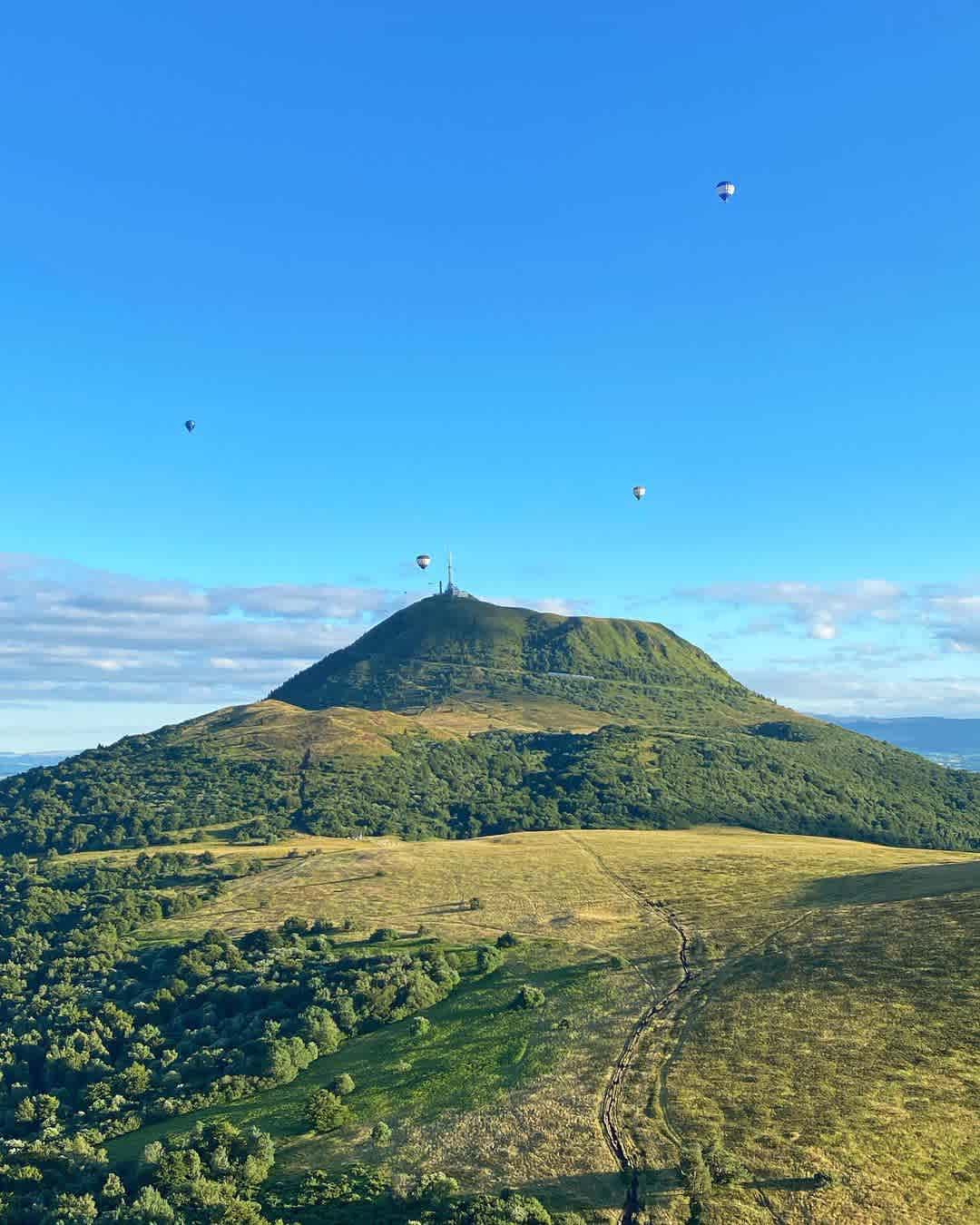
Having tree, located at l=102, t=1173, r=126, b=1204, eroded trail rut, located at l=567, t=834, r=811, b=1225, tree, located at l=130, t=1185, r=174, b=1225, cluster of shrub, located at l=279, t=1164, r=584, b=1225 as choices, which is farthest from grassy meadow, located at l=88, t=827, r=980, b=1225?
tree, located at l=102, t=1173, r=126, b=1204

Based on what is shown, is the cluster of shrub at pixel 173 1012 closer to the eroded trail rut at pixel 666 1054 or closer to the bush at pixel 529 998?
the bush at pixel 529 998

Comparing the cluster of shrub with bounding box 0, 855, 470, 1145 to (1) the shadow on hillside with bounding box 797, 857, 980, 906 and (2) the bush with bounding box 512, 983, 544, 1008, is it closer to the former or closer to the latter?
(2) the bush with bounding box 512, 983, 544, 1008

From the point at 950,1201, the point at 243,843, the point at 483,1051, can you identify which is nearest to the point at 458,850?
the point at 243,843

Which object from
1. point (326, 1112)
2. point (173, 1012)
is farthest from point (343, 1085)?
point (173, 1012)

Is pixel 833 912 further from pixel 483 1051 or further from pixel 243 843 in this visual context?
pixel 243 843

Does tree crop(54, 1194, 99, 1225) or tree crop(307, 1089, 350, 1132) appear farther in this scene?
tree crop(307, 1089, 350, 1132)

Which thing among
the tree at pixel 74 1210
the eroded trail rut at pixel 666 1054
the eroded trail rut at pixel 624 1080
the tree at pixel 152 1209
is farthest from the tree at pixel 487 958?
the tree at pixel 74 1210
